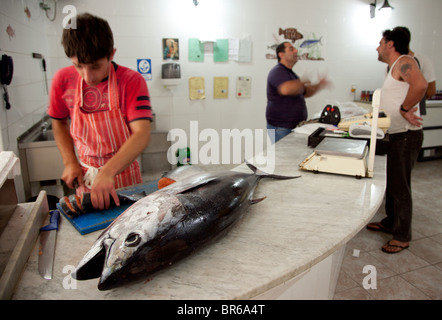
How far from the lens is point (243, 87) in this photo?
5.02 meters

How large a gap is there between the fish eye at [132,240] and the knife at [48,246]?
0.98 ft

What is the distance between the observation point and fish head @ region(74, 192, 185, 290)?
866 mm

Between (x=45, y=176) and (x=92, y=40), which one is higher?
(x=92, y=40)

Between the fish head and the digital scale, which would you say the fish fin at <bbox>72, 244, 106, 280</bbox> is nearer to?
the fish head

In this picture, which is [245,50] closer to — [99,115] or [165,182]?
[99,115]

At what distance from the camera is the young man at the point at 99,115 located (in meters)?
1.60

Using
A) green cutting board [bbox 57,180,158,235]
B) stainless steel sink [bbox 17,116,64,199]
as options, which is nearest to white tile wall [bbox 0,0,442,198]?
stainless steel sink [bbox 17,116,64,199]

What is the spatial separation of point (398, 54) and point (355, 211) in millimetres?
2043

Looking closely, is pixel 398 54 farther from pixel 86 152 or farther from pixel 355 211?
pixel 86 152

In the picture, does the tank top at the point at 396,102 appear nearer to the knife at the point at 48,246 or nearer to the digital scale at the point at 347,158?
the digital scale at the point at 347,158

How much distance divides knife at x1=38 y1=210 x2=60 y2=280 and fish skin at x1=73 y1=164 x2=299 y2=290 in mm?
179

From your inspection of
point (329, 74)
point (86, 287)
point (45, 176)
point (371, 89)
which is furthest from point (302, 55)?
point (86, 287)

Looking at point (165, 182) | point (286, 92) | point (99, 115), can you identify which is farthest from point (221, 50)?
point (165, 182)

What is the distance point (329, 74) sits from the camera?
17.8ft
